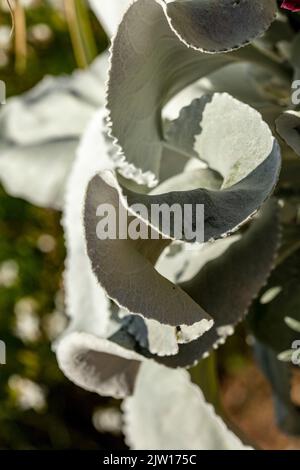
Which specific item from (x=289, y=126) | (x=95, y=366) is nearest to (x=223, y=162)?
(x=289, y=126)

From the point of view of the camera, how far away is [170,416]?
67 cm

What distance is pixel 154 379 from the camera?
667mm

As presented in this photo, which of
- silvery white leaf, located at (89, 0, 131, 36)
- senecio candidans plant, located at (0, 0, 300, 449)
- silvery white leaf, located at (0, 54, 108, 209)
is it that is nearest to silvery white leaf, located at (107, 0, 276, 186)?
senecio candidans plant, located at (0, 0, 300, 449)

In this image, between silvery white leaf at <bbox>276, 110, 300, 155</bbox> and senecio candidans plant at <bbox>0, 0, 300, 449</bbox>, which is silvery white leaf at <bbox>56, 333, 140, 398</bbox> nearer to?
senecio candidans plant at <bbox>0, 0, 300, 449</bbox>

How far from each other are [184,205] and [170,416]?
274 millimetres

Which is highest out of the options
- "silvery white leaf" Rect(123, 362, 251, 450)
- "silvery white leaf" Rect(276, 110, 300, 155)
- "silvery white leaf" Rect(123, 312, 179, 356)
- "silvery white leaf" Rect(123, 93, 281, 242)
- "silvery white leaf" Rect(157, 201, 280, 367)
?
"silvery white leaf" Rect(276, 110, 300, 155)

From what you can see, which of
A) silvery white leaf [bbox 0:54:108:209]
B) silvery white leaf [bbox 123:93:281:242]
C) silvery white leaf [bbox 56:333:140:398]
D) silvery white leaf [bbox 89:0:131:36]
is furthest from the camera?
silvery white leaf [bbox 0:54:108:209]

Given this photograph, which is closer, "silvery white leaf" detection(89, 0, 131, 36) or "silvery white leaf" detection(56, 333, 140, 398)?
"silvery white leaf" detection(56, 333, 140, 398)

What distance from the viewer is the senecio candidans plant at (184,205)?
1.49 feet

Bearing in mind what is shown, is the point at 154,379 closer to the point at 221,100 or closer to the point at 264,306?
the point at 264,306

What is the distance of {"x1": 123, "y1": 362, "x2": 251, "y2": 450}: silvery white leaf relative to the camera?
0.64m

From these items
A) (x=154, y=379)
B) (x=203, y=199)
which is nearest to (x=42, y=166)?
(x=154, y=379)

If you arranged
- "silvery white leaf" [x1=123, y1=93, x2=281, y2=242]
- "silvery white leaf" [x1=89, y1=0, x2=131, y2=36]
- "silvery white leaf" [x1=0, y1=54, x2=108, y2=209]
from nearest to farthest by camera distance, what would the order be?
"silvery white leaf" [x1=123, y1=93, x2=281, y2=242], "silvery white leaf" [x1=89, y1=0, x2=131, y2=36], "silvery white leaf" [x1=0, y1=54, x2=108, y2=209]

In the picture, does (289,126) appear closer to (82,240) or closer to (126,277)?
(126,277)
